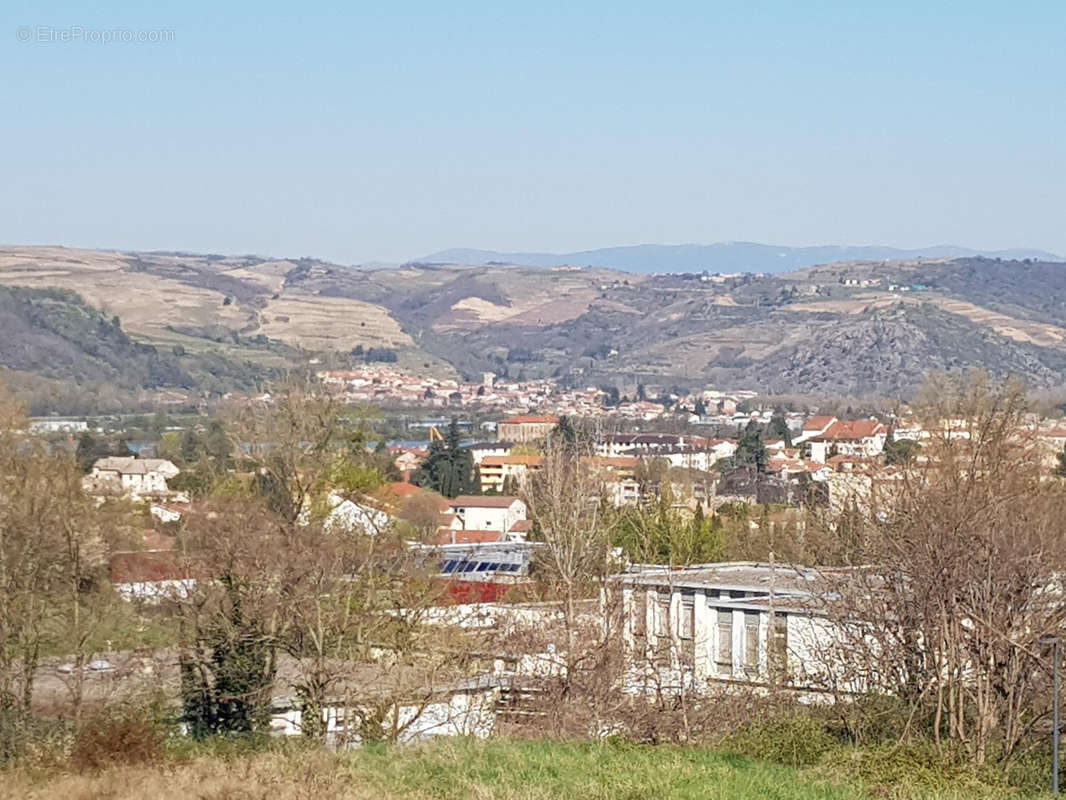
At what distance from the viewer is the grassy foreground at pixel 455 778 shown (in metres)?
8.24

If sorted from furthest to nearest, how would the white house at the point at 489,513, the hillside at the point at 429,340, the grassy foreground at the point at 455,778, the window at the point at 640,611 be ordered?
the hillside at the point at 429,340 → the white house at the point at 489,513 → the window at the point at 640,611 → the grassy foreground at the point at 455,778

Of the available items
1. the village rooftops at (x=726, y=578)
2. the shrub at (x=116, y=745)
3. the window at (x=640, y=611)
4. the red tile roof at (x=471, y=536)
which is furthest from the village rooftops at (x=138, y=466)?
the shrub at (x=116, y=745)

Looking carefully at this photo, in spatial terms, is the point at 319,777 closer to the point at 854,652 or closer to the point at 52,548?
the point at 854,652

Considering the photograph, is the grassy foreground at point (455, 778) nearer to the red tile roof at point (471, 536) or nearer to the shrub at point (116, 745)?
the shrub at point (116, 745)

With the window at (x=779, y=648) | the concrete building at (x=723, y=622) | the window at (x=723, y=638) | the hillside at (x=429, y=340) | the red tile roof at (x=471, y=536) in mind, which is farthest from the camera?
the hillside at (x=429, y=340)

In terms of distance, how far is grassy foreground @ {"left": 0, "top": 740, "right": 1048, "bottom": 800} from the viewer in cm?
824

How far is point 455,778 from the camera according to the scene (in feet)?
28.7

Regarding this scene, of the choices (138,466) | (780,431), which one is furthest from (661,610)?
(780,431)

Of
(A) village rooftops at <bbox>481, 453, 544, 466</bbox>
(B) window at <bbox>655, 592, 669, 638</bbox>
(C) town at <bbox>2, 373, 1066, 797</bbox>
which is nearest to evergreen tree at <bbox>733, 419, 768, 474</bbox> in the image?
(A) village rooftops at <bbox>481, 453, 544, 466</bbox>

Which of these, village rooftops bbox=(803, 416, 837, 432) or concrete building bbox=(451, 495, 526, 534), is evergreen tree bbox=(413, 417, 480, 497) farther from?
village rooftops bbox=(803, 416, 837, 432)


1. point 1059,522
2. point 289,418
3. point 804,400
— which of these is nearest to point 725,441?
point 804,400

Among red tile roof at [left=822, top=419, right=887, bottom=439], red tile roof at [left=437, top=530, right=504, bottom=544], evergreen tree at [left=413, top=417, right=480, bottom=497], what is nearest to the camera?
red tile roof at [left=437, top=530, right=504, bottom=544]

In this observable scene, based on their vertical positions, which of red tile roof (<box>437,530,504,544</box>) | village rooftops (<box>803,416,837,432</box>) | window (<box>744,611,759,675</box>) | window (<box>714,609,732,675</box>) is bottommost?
village rooftops (<box>803,416,837,432</box>)

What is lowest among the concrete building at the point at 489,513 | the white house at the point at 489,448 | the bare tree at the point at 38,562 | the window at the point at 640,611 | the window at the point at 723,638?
the white house at the point at 489,448
